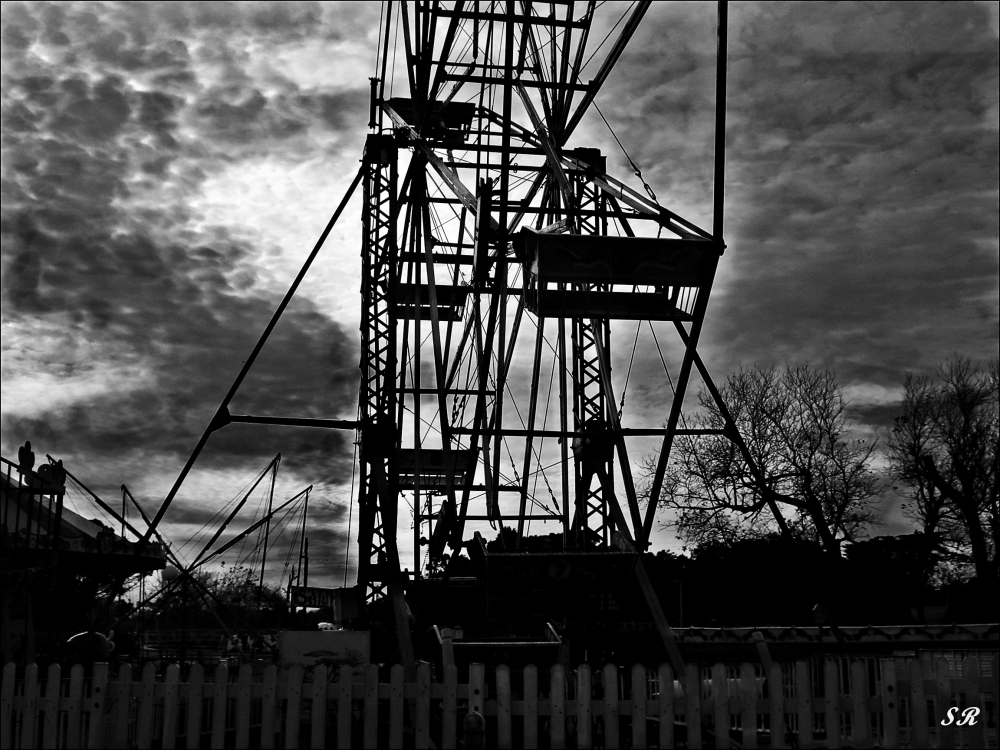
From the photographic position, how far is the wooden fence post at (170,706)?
29.2ft

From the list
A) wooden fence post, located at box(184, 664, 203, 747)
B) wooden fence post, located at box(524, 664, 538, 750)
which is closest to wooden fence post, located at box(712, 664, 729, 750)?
wooden fence post, located at box(524, 664, 538, 750)

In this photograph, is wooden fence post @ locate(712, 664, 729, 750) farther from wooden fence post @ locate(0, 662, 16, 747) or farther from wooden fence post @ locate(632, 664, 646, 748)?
wooden fence post @ locate(0, 662, 16, 747)

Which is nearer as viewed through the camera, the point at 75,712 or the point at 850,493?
the point at 75,712

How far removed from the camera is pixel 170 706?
9016mm

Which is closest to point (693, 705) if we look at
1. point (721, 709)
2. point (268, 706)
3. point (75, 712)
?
point (721, 709)

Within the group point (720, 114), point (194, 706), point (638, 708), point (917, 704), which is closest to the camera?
point (917, 704)

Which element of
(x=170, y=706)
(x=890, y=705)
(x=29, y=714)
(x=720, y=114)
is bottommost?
(x=29, y=714)

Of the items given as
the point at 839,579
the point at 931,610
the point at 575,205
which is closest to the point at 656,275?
the point at 575,205

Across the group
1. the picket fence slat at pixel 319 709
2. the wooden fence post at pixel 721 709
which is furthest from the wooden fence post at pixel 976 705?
the picket fence slat at pixel 319 709

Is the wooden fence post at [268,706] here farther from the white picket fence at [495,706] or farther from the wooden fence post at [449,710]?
the wooden fence post at [449,710]

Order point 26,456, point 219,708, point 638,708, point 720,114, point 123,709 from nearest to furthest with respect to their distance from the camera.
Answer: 1. point 638,708
2. point 219,708
3. point 123,709
4. point 720,114
5. point 26,456

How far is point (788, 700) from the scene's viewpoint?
8.72 m

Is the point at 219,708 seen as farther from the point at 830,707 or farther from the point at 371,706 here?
the point at 830,707

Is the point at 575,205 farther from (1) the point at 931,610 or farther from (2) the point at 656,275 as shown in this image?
(1) the point at 931,610
